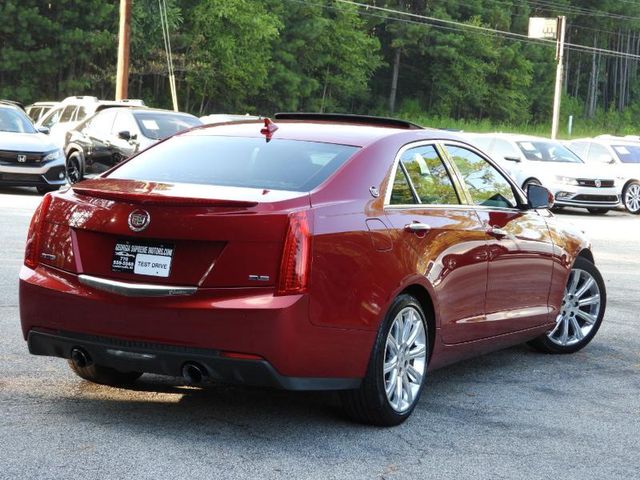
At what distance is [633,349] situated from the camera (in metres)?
8.69

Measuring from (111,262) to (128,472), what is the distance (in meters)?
1.10

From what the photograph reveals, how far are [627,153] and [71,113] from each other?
523 inches

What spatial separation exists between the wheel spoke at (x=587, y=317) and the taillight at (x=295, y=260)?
3.69 meters

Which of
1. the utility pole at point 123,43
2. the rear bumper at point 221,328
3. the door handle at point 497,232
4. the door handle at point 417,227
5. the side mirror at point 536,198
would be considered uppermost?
the utility pole at point 123,43

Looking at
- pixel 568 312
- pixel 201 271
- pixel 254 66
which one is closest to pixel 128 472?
pixel 201 271

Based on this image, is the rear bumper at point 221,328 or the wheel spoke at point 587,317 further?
the wheel spoke at point 587,317

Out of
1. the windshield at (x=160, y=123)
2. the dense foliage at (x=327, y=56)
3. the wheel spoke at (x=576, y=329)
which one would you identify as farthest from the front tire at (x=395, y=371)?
the dense foliage at (x=327, y=56)

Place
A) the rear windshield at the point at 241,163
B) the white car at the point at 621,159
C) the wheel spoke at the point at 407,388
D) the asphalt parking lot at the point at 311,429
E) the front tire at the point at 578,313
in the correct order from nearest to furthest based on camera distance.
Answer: the asphalt parking lot at the point at 311,429 → the rear windshield at the point at 241,163 → the wheel spoke at the point at 407,388 → the front tire at the point at 578,313 → the white car at the point at 621,159

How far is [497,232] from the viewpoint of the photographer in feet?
23.4

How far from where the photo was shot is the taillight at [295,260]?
532cm

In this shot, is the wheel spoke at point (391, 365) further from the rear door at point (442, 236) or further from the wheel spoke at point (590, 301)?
the wheel spoke at point (590, 301)

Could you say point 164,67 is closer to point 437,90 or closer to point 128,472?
point 437,90

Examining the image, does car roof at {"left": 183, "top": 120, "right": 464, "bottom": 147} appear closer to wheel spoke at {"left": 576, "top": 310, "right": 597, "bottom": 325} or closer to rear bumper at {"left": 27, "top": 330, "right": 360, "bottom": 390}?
rear bumper at {"left": 27, "top": 330, "right": 360, "bottom": 390}

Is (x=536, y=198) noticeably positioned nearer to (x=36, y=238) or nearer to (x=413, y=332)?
(x=413, y=332)
